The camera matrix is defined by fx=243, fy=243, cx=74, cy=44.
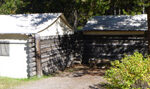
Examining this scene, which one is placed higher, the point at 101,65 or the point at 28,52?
the point at 28,52

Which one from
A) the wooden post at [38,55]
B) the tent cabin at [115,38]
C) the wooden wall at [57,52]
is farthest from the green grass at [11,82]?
the tent cabin at [115,38]

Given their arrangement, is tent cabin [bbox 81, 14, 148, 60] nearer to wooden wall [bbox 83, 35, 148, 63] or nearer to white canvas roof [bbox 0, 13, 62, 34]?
wooden wall [bbox 83, 35, 148, 63]

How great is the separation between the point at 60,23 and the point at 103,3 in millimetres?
2945

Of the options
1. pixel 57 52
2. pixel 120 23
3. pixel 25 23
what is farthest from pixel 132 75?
pixel 120 23

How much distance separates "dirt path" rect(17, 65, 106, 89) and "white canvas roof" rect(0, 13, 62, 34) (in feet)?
8.56

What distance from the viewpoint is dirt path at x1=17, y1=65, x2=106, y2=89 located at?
10148 mm

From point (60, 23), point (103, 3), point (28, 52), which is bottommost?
point (28, 52)

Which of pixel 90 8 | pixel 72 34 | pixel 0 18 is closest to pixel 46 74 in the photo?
pixel 72 34

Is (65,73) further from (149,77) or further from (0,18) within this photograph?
(149,77)

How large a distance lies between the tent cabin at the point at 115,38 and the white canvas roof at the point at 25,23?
10.8ft

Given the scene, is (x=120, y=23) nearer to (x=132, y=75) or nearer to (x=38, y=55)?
(x=38, y=55)

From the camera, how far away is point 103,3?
15.1 metres

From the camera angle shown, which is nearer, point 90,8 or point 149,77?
point 149,77

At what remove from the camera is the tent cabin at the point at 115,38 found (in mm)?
15453
